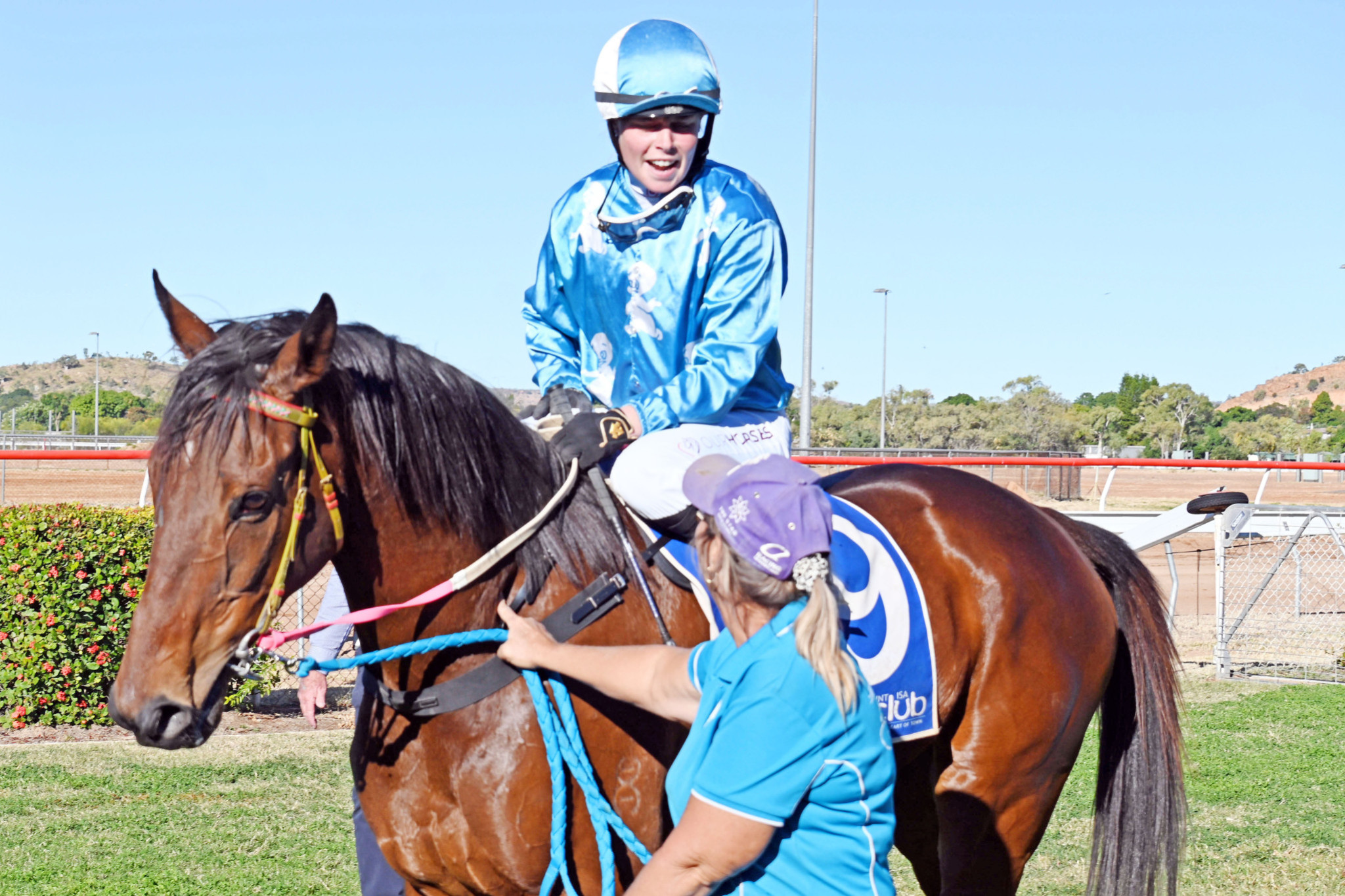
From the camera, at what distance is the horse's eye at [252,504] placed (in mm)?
1822

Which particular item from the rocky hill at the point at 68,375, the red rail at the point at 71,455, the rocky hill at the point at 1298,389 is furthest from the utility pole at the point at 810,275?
the rocky hill at the point at 1298,389

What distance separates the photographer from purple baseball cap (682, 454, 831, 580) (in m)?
1.64

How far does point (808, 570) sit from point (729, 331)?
3.02 ft

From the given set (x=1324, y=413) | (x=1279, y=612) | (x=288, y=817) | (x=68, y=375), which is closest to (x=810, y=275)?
(x=1279, y=612)

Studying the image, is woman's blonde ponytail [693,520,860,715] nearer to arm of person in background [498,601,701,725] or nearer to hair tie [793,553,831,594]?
hair tie [793,553,831,594]

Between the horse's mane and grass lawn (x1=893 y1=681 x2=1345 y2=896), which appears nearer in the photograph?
the horse's mane

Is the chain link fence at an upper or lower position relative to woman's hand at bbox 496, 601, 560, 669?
lower

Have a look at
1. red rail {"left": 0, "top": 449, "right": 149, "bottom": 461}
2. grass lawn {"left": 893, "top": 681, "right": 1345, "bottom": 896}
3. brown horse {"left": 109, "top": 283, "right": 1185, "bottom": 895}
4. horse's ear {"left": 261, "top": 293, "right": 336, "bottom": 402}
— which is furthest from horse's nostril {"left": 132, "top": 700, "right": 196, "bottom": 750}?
red rail {"left": 0, "top": 449, "right": 149, "bottom": 461}

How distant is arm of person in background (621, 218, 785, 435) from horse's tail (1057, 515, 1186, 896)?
143 cm

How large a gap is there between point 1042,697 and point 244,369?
206 cm

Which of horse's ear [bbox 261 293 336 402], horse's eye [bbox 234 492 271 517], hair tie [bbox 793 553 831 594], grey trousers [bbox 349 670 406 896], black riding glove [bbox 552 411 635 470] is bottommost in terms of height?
grey trousers [bbox 349 670 406 896]

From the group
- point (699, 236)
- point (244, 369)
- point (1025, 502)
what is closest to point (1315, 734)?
point (1025, 502)

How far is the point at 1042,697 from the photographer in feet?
9.29

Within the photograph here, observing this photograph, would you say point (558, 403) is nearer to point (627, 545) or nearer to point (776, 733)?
point (627, 545)
